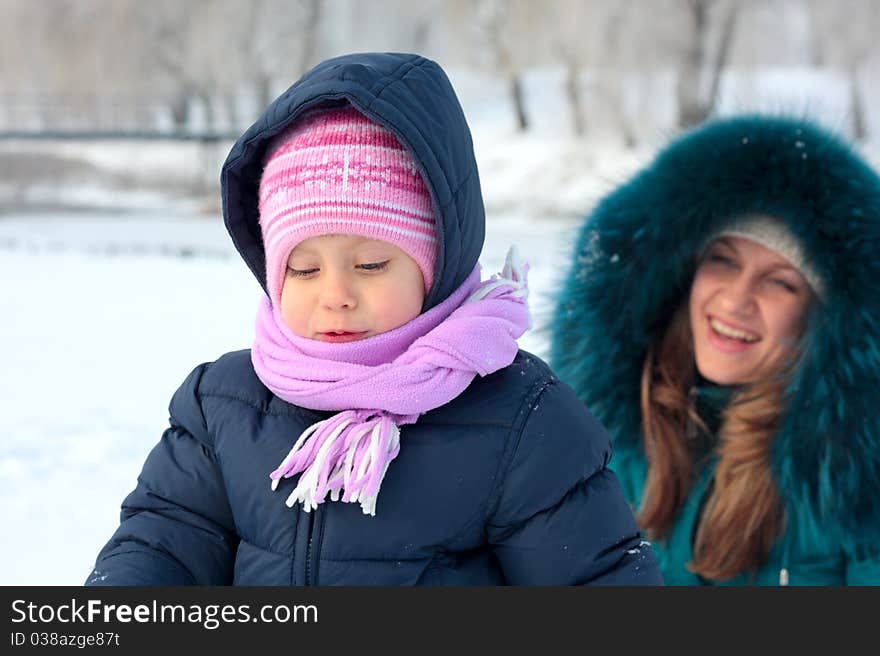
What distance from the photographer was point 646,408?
2.14 meters

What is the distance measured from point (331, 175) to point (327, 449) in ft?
1.16

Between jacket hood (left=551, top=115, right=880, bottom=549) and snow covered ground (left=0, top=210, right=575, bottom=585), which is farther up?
snow covered ground (left=0, top=210, right=575, bottom=585)

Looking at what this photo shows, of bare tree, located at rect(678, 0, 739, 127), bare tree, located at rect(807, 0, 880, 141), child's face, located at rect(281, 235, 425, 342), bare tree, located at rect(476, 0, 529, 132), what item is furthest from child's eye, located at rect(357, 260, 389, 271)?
bare tree, located at rect(476, 0, 529, 132)

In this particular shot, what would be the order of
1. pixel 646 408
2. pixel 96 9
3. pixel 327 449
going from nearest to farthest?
pixel 327 449
pixel 646 408
pixel 96 9

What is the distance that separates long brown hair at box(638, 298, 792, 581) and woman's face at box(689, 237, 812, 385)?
55 mm

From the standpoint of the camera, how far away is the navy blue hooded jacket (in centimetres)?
123

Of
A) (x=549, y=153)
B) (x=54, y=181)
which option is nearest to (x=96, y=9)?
(x=54, y=181)

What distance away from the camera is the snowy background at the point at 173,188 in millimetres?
3178

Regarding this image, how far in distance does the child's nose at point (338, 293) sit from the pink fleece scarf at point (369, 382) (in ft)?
0.18

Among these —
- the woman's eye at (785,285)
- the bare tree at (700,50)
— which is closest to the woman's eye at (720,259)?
the woman's eye at (785,285)

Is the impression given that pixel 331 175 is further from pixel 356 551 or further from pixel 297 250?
pixel 356 551

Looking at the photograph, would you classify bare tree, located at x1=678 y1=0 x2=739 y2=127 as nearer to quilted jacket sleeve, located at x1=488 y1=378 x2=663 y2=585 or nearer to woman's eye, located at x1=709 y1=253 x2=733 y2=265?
woman's eye, located at x1=709 y1=253 x2=733 y2=265

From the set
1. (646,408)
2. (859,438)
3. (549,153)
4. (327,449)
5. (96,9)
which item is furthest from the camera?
(96,9)

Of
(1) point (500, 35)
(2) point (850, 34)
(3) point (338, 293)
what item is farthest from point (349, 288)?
(1) point (500, 35)
